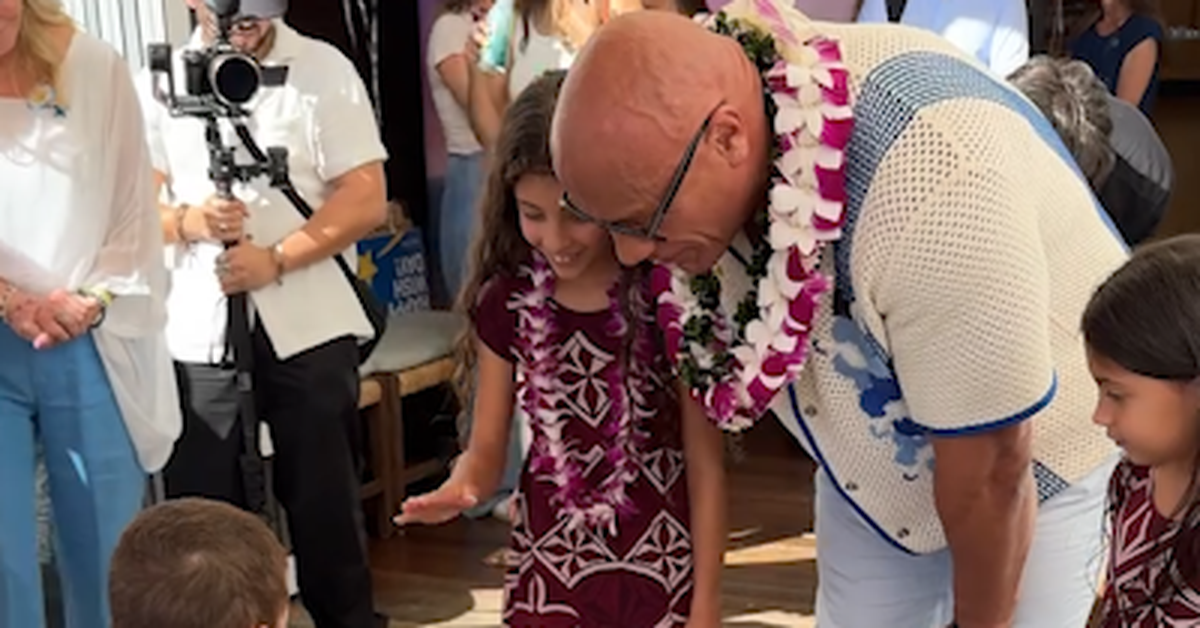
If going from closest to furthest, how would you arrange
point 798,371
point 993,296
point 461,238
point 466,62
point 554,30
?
point 993,296 < point 798,371 < point 554,30 < point 466,62 < point 461,238

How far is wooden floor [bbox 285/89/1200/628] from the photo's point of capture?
3068mm

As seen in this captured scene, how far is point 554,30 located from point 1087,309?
2.12 metres

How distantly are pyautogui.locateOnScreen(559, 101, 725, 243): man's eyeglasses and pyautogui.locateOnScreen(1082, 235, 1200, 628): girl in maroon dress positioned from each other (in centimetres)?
39

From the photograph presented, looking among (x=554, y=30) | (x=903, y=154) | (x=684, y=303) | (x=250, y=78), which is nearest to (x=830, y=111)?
(x=903, y=154)

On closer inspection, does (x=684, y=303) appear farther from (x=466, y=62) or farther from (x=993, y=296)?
(x=466, y=62)

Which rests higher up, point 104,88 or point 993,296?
point 993,296

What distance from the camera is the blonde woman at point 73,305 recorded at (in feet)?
7.04

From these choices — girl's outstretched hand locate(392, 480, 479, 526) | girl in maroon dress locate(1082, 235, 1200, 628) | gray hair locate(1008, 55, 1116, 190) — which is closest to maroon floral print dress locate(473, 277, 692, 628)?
girl's outstretched hand locate(392, 480, 479, 526)

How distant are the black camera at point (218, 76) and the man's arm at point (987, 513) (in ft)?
4.47

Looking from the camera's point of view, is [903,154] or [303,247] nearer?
[903,154]

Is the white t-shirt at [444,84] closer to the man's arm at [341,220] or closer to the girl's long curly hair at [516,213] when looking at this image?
the man's arm at [341,220]

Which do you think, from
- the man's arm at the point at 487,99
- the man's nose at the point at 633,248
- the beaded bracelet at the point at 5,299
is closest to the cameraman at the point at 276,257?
the beaded bracelet at the point at 5,299

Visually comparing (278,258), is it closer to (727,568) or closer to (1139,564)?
(727,568)

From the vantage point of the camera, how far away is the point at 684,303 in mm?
1512
